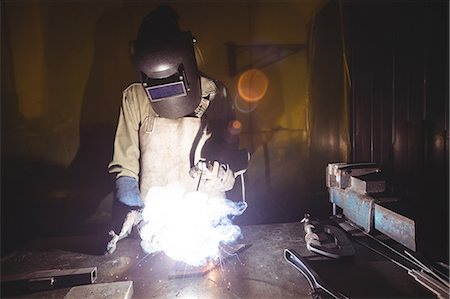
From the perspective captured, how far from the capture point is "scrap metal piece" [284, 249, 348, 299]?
1164mm

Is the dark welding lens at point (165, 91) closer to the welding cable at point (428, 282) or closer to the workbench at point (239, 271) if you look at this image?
the workbench at point (239, 271)

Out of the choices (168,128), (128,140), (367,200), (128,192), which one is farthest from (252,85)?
(367,200)

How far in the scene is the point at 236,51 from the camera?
11.1 feet

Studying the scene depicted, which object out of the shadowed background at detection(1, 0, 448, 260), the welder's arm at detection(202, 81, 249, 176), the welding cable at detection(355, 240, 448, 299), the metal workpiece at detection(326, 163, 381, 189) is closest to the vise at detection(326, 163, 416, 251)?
the metal workpiece at detection(326, 163, 381, 189)

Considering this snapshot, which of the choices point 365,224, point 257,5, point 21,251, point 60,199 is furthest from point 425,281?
point 60,199

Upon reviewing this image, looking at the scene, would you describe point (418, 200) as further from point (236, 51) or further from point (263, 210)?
point (236, 51)

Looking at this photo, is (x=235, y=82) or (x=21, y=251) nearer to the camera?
(x=21, y=251)

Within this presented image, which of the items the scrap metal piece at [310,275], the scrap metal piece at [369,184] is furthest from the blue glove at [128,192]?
the scrap metal piece at [369,184]

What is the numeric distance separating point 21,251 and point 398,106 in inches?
140

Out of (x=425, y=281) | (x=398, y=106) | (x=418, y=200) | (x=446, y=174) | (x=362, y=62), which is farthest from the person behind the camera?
(x=362, y=62)

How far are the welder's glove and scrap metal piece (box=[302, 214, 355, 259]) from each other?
615mm

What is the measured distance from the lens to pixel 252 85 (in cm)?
345

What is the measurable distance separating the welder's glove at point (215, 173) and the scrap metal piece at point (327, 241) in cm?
62

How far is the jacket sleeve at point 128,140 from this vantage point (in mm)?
2244
